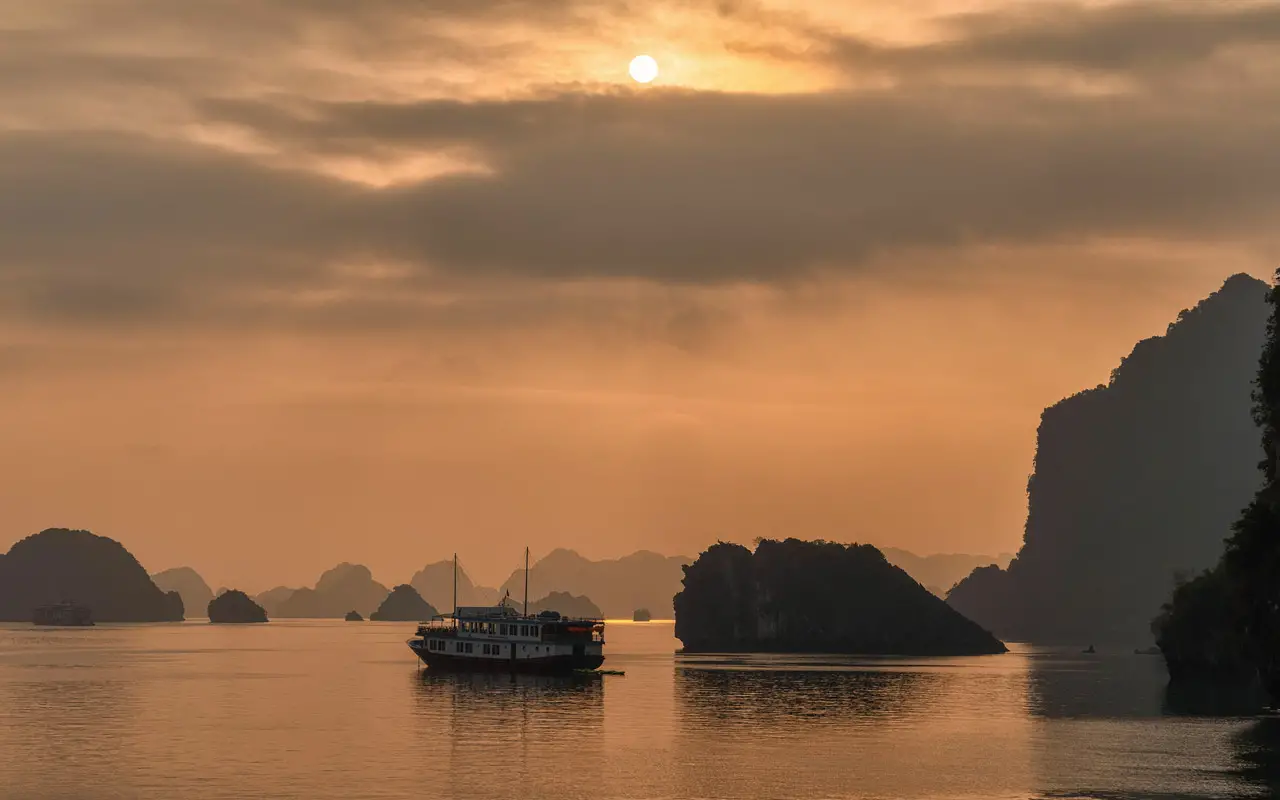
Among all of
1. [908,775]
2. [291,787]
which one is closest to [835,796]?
[908,775]

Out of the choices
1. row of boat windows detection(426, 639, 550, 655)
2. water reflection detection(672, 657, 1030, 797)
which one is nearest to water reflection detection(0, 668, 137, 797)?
water reflection detection(672, 657, 1030, 797)

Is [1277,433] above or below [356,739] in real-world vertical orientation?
above

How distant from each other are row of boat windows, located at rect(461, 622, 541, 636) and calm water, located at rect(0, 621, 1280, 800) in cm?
1270

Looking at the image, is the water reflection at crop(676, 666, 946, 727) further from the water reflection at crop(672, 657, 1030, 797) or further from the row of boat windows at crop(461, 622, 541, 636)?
the row of boat windows at crop(461, 622, 541, 636)

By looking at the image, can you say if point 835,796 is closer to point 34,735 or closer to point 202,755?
point 202,755

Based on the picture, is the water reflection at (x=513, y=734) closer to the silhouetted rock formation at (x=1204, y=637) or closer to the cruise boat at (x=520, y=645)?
the cruise boat at (x=520, y=645)

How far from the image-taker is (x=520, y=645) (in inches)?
7121

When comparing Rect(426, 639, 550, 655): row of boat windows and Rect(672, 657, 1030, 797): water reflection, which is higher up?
Rect(426, 639, 550, 655): row of boat windows

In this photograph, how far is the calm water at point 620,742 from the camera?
8244 centimetres

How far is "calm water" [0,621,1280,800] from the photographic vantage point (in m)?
82.4

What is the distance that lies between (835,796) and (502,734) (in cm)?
3683

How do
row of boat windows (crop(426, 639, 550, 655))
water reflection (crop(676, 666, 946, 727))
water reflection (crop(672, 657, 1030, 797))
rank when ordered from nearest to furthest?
water reflection (crop(672, 657, 1030, 797)), water reflection (crop(676, 666, 946, 727)), row of boat windows (crop(426, 639, 550, 655))

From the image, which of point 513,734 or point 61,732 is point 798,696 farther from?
point 61,732

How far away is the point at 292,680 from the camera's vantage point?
18762 cm
